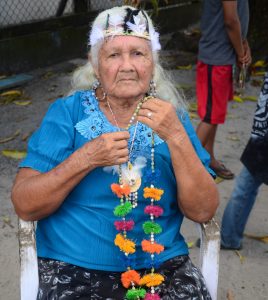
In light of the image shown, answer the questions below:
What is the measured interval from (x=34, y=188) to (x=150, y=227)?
1.66 feet

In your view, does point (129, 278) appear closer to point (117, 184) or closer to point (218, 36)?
point (117, 184)

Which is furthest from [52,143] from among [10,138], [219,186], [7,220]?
[10,138]

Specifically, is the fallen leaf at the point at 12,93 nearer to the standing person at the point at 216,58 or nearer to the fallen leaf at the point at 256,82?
the standing person at the point at 216,58

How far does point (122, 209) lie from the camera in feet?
6.73

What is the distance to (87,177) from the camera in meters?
2.16

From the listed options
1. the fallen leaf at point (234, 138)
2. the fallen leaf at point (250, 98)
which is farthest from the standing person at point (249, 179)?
the fallen leaf at point (250, 98)

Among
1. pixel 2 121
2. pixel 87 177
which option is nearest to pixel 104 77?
pixel 87 177

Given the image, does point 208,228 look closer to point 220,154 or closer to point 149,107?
point 149,107

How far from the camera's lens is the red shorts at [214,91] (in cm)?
415

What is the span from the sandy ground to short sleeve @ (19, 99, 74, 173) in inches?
48.8

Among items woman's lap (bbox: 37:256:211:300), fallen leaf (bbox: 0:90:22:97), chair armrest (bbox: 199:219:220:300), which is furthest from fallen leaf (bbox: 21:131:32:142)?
chair armrest (bbox: 199:219:220:300)

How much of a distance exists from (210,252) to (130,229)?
0.40 m

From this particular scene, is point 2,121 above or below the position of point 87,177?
below

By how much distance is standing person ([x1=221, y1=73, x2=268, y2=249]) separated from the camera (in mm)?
2908
